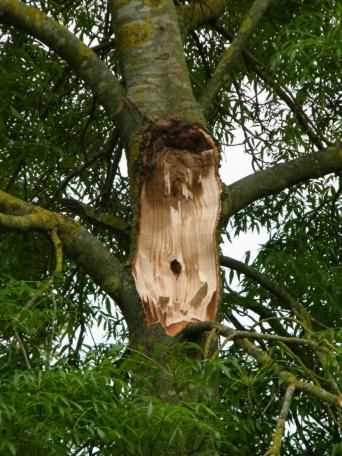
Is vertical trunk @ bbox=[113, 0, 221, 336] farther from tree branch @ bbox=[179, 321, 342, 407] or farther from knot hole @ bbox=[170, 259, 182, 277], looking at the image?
tree branch @ bbox=[179, 321, 342, 407]

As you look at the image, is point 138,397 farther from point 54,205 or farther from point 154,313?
point 54,205

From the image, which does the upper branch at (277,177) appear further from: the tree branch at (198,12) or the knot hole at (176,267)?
the tree branch at (198,12)

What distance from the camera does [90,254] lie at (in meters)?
6.32

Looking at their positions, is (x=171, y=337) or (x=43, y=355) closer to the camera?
(x=43, y=355)

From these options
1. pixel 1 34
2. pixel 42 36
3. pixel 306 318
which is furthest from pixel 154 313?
pixel 1 34

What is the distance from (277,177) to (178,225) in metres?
0.83

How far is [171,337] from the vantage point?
6109mm

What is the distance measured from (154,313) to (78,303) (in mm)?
1791

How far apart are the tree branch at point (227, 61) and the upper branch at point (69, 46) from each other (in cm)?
43

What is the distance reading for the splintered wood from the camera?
6203mm

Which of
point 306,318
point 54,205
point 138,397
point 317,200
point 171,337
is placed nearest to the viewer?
point 138,397

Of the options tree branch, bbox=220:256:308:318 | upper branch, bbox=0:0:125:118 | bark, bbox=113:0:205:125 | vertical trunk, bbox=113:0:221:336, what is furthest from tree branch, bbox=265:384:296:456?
upper branch, bbox=0:0:125:118

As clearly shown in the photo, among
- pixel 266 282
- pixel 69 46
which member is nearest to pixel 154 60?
pixel 69 46

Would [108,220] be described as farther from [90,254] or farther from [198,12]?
[198,12]
